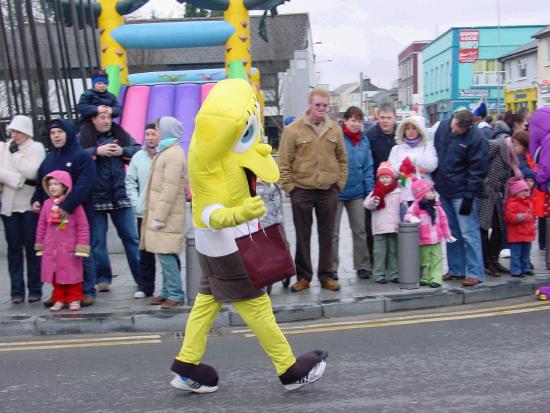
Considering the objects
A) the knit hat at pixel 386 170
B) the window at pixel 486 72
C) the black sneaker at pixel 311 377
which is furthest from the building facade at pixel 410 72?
the black sneaker at pixel 311 377

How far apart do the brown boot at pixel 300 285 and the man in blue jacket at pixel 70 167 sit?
86.7 inches

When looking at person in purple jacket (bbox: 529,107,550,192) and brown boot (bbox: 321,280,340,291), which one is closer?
person in purple jacket (bbox: 529,107,550,192)

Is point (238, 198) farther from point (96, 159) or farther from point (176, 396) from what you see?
point (96, 159)

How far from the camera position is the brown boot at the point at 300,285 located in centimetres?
804

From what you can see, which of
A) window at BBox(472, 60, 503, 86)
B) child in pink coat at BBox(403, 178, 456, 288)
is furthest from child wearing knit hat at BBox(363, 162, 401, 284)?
window at BBox(472, 60, 503, 86)

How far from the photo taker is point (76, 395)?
5.13 metres

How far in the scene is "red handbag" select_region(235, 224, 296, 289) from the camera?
4.72 meters

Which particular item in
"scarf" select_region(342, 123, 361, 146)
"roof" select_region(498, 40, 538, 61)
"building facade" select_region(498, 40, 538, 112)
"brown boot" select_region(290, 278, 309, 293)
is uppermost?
"roof" select_region(498, 40, 538, 61)

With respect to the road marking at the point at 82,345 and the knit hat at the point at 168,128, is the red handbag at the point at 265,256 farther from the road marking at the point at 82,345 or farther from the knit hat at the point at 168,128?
the knit hat at the point at 168,128

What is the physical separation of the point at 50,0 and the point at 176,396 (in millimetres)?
11050

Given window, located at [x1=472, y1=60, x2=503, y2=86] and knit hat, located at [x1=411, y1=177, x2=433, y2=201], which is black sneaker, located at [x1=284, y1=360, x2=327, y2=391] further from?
window, located at [x1=472, y1=60, x2=503, y2=86]

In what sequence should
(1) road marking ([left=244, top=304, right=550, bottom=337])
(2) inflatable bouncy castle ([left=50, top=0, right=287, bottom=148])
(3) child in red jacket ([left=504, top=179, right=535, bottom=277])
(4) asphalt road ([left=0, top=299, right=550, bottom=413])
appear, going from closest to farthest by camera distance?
(4) asphalt road ([left=0, top=299, right=550, bottom=413]), (1) road marking ([left=244, top=304, right=550, bottom=337]), (3) child in red jacket ([left=504, top=179, right=535, bottom=277]), (2) inflatable bouncy castle ([left=50, top=0, right=287, bottom=148])

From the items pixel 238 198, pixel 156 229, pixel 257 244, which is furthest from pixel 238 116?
pixel 156 229

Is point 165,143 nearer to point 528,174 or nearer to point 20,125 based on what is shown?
point 20,125
